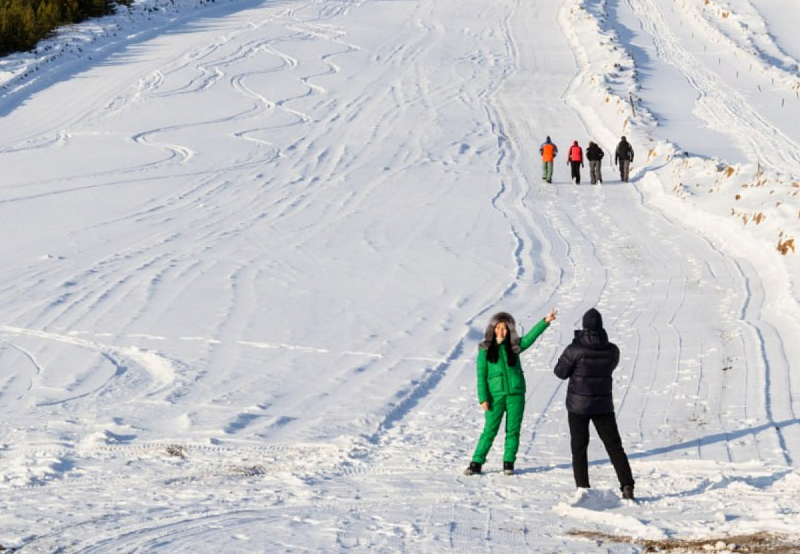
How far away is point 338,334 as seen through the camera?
14.0 metres

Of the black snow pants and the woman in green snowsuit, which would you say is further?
the woman in green snowsuit

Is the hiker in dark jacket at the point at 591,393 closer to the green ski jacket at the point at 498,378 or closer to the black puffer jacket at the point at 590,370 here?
the black puffer jacket at the point at 590,370

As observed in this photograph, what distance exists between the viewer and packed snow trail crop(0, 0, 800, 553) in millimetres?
7625

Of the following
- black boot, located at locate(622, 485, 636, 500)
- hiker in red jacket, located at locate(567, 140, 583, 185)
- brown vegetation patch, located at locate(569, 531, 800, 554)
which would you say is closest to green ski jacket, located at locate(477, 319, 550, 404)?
black boot, located at locate(622, 485, 636, 500)

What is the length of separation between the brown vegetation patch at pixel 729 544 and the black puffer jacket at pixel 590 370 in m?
1.33

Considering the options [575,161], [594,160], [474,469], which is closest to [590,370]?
[474,469]

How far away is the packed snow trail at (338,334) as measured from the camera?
7625 mm

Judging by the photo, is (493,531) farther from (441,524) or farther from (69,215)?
(69,215)

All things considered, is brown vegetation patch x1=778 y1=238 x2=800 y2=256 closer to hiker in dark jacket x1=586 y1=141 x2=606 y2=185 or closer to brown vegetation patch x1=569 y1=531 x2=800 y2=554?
hiker in dark jacket x1=586 y1=141 x2=606 y2=185

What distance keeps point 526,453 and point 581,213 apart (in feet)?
44.5

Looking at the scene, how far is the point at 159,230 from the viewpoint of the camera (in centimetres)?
1994

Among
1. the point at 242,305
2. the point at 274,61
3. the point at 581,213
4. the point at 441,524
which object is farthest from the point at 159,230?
the point at 274,61

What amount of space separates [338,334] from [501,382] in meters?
5.53

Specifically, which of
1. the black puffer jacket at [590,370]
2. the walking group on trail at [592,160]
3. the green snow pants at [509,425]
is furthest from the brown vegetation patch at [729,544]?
the walking group on trail at [592,160]
